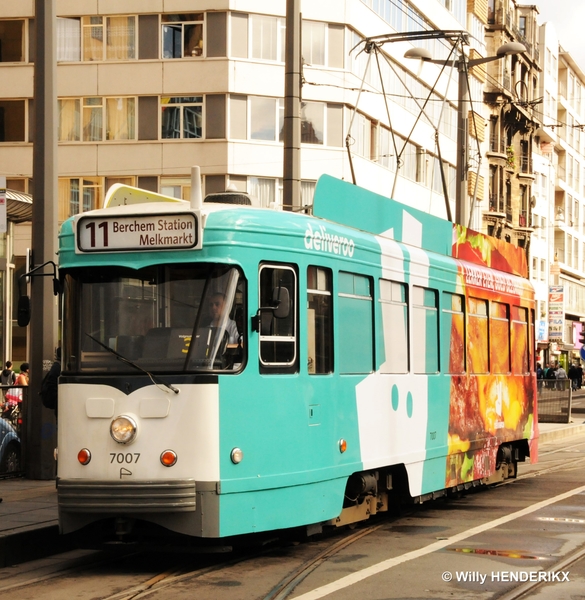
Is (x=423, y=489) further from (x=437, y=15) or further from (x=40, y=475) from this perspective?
(x=437, y=15)

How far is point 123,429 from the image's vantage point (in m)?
8.59

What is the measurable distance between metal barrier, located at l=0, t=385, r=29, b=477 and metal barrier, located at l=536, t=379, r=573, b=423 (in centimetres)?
1835

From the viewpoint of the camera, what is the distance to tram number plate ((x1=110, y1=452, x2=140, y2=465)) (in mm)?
8523

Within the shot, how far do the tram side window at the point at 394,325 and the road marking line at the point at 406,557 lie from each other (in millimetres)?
1651

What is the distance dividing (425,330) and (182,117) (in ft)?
82.9

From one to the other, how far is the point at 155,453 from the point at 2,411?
20.0 feet

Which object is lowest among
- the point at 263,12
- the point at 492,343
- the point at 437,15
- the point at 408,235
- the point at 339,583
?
the point at 339,583

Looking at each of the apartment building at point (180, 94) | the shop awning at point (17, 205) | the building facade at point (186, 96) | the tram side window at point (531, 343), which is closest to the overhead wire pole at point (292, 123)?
the tram side window at point (531, 343)

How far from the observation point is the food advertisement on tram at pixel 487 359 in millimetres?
13242

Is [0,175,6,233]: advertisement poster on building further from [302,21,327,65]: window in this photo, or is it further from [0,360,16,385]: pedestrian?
[302,21,327,65]: window

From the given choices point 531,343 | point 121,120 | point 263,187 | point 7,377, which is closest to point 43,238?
point 531,343

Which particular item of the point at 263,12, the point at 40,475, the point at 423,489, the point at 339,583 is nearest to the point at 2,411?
the point at 40,475

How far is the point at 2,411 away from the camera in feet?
46.2

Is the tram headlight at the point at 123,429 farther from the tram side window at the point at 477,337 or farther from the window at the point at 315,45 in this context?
the window at the point at 315,45
